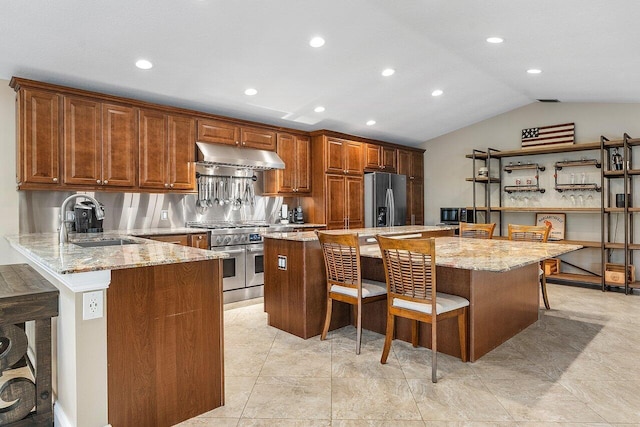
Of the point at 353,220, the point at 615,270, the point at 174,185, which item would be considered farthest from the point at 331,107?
the point at 615,270

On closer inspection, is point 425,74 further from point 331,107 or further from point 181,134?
point 181,134

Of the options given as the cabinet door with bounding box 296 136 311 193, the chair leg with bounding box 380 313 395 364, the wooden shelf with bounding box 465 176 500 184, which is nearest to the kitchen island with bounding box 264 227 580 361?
the chair leg with bounding box 380 313 395 364

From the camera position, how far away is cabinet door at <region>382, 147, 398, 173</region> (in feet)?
22.5

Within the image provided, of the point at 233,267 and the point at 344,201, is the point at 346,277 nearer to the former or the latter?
the point at 233,267

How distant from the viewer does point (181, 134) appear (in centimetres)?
466

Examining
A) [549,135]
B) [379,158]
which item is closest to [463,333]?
[379,158]

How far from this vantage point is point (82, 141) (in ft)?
12.9

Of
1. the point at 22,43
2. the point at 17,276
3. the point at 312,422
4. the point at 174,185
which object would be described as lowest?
the point at 312,422

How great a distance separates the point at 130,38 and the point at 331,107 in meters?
2.70

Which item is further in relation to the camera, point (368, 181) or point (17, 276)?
point (368, 181)

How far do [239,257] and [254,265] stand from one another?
0.25 m

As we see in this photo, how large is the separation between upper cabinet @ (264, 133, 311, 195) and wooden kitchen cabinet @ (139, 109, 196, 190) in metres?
1.28

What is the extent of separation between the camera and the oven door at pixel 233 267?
A: 4.71m

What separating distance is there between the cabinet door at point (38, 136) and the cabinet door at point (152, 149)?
0.79m
